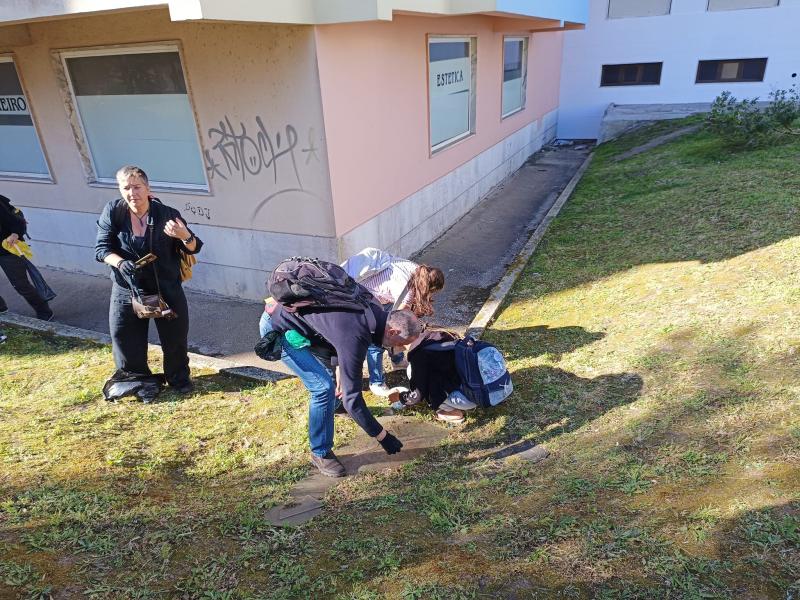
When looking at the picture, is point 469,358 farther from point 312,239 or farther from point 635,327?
point 312,239

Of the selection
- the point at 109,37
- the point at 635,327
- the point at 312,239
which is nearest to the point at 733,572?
the point at 635,327

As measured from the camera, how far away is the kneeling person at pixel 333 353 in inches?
117

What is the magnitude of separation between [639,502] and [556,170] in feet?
38.3

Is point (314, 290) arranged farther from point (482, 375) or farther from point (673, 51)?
point (673, 51)

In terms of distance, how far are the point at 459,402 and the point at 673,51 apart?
15729mm

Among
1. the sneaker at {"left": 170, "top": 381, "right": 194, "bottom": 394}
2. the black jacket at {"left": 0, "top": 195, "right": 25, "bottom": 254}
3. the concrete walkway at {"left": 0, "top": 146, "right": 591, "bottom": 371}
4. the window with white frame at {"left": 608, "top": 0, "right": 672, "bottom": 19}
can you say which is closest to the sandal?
the concrete walkway at {"left": 0, "top": 146, "right": 591, "bottom": 371}

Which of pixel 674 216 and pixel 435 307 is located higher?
pixel 674 216

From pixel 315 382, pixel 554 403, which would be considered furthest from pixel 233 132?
pixel 554 403

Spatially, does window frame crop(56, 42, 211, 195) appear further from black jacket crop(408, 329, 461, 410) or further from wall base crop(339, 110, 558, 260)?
black jacket crop(408, 329, 461, 410)

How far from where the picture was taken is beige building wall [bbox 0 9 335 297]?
537 cm

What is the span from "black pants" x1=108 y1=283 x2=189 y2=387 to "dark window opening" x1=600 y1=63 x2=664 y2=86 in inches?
636

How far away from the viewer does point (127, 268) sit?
377 cm

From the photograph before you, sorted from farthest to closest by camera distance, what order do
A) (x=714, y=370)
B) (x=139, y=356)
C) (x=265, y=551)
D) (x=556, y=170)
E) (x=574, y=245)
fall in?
(x=556, y=170)
(x=574, y=245)
(x=139, y=356)
(x=714, y=370)
(x=265, y=551)

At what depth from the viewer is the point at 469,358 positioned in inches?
154
